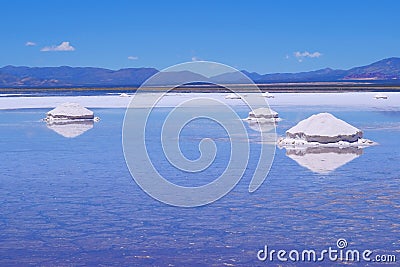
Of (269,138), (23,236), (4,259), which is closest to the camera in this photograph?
(4,259)

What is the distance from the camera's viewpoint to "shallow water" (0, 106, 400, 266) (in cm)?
603

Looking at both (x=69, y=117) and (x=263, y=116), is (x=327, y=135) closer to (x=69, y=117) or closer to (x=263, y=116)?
(x=263, y=116)

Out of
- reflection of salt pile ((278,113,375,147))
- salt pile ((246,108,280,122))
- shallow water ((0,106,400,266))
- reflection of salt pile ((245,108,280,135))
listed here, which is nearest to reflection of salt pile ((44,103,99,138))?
reflection of salt pile ((245,108,280,135))

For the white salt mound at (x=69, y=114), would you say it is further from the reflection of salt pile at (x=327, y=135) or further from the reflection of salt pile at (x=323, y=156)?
the reflection of salt pile at (x=323, y=156)

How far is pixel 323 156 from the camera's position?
1221 centimetres

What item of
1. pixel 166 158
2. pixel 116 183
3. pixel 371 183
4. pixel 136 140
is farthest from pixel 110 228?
pixel 136 140

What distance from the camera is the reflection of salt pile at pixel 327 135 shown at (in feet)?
45.9

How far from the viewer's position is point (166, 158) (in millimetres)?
12297

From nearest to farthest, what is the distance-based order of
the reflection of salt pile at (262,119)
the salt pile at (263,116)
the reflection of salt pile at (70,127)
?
1. the reflection of salt pile at (70,127)
2. the reflection of salt pile at (262,119)
3. the salt pile at (263,116)

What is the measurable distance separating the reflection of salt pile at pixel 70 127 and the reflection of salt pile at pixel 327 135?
611cm

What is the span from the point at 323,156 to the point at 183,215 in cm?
533

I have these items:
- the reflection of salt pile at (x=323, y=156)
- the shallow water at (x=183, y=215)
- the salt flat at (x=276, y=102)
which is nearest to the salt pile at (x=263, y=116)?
the reflection of salt pile at (x=323, y=156)

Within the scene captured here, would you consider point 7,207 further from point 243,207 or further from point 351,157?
point 351,157

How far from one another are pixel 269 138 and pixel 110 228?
9.08 metres
